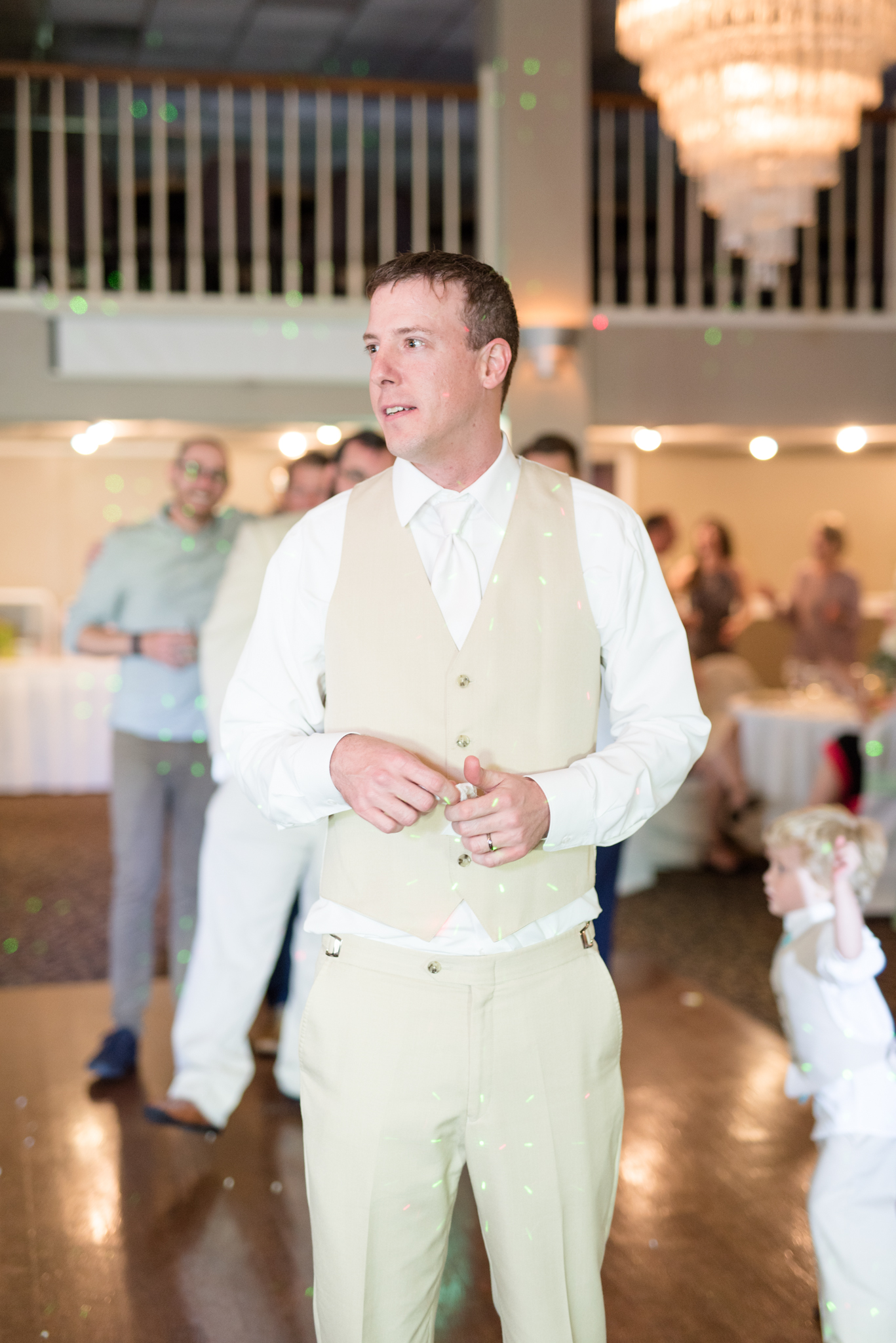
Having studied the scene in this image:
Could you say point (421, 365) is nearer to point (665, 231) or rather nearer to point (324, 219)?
point (324, 219)

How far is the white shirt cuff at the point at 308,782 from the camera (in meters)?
1.35

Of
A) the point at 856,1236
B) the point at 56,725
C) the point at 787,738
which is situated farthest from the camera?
the point at 56,725

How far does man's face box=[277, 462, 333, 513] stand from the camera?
3.23 metres

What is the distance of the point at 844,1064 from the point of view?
78.9 inches

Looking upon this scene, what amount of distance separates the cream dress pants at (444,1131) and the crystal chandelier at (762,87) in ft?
10.8

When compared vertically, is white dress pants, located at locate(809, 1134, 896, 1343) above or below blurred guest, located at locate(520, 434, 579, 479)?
below

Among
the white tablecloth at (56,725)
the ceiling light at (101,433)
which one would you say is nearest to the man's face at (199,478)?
the white tablecloth at (56,725)

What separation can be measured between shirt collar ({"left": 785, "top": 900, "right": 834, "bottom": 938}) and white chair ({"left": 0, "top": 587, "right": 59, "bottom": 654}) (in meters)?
7.49

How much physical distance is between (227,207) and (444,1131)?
6.53 metres

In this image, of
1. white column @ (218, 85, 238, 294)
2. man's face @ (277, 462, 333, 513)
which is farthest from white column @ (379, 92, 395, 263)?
man's face @ (277, 462, 333, 513)

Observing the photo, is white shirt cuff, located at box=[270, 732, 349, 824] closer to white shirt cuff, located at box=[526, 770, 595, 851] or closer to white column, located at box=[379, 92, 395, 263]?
white shirt cuff, located at box=[526, 770, 595, 851]

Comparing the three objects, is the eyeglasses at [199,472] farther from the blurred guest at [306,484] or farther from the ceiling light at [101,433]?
the ceiling light at [101,433]

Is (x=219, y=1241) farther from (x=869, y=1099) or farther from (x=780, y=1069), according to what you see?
(x=780, y=1069)

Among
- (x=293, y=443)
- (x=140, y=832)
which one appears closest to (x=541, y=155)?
(x=293, y=443)
